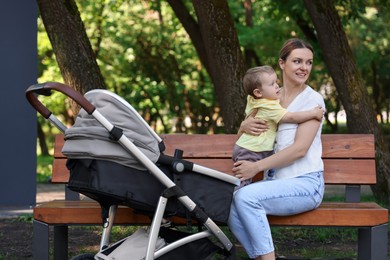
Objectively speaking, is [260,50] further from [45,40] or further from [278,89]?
[278,89]

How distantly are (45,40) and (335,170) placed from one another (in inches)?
662

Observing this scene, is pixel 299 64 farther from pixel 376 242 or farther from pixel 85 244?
pixel 85 244

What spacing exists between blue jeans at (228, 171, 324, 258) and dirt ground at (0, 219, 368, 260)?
49.9 inches

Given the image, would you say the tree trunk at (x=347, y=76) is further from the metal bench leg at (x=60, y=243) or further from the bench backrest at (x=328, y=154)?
the metal bench leg at (x=60, y=243)

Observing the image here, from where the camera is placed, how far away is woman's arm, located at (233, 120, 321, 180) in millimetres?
5336

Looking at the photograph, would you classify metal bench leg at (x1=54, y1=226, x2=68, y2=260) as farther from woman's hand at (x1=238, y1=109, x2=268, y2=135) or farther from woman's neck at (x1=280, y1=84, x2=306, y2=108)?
woman's neck at (x1=280, y1=84, x2=306, y2=108)

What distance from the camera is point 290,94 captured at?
18.4 ft

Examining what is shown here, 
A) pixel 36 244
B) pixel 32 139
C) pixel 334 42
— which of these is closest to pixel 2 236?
pixel 32 139

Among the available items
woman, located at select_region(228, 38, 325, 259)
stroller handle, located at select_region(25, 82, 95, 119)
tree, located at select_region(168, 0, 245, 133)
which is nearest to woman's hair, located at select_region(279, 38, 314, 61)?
woman, located at select_region(228, 38, 325, 259)

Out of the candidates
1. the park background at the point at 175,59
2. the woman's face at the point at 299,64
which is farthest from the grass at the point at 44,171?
the woman's face at the point at 299,64

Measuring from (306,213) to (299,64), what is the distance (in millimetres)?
889

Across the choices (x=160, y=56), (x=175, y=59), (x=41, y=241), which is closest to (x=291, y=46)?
(x=41, y=241)

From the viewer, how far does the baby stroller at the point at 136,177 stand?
187 inches

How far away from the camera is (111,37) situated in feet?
72.8
